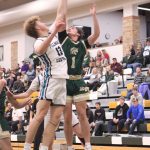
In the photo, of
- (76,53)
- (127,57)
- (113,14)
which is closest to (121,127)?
(127,57)

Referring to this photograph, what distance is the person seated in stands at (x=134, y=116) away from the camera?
11.9 metres

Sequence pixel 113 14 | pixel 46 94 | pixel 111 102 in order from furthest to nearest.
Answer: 1. pixel 113 14
2. pixel 111 102
3. pixel 46 94

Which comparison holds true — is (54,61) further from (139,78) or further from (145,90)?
(139,78)

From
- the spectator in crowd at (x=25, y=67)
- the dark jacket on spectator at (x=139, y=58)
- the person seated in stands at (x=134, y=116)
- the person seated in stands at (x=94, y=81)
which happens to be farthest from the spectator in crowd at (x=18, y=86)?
the person seated in stands at (x=134, y=116)

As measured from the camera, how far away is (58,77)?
5.27 metres

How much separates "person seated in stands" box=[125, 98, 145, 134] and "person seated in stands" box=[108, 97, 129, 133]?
25 centimetres

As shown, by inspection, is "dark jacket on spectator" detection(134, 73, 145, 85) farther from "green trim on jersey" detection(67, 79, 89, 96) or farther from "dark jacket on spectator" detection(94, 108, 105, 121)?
"green trim on jersey" detection(67, 79, 89, 96)

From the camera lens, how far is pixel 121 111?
41.4 feet

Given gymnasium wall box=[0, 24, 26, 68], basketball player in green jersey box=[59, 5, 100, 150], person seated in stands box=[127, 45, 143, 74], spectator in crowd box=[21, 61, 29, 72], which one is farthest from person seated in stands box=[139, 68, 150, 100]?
gymnasium wall box=[0, 24, 26, 68]

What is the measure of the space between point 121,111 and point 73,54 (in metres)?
7.14

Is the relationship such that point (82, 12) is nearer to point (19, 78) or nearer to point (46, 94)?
point (19, 78)

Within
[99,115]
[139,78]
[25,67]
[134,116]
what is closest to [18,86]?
[25,67]

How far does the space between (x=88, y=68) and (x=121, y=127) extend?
6.61 m

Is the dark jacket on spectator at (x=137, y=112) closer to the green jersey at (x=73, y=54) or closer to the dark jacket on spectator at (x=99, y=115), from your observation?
the dark jacket on spectator at (x=99, y=115)
